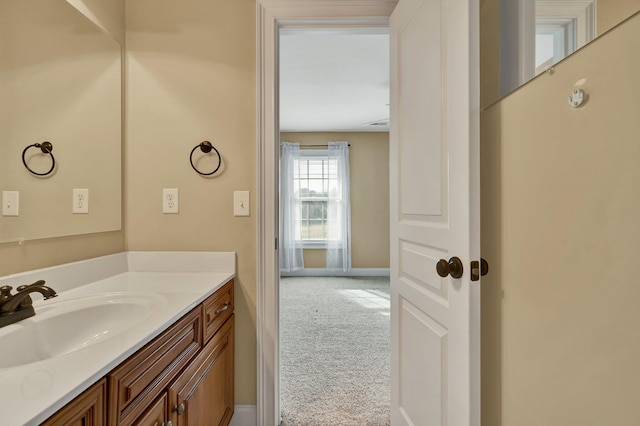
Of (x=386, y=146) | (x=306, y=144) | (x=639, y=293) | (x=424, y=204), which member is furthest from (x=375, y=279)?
(x=639, y=293)

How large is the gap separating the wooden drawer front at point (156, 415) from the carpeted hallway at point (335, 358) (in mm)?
978

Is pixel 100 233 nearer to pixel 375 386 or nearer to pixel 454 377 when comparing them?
pixel 454 377

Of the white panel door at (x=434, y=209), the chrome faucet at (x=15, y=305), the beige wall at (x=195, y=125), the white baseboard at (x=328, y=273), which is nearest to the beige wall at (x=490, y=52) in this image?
the white panel door at (x=434, y=209)

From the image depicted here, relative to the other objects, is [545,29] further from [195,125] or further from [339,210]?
[339,210]

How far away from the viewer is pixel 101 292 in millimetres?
1167

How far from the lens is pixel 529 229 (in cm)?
86

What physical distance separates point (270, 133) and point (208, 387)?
1216 millimetres

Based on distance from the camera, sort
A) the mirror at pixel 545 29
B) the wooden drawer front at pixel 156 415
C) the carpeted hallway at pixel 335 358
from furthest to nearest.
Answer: the carpeted hallway at pixel 335 358
the wooden drawer front at pixel 156 415
the mirror at pixel 545 29

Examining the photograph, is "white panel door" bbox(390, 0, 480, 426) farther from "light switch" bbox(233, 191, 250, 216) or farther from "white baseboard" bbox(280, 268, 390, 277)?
"white baseboard" bbox(280, 268, 390, 277)

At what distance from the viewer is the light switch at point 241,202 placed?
1.58 metres

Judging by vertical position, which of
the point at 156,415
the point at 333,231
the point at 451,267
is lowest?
the point at 156,415

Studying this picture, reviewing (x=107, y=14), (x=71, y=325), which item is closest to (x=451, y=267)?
(x=71, y=325)

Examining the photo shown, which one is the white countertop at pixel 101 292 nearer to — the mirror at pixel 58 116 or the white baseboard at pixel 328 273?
the mirror at pixel 58 116

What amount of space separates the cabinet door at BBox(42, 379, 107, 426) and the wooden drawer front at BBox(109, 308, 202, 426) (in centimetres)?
2
